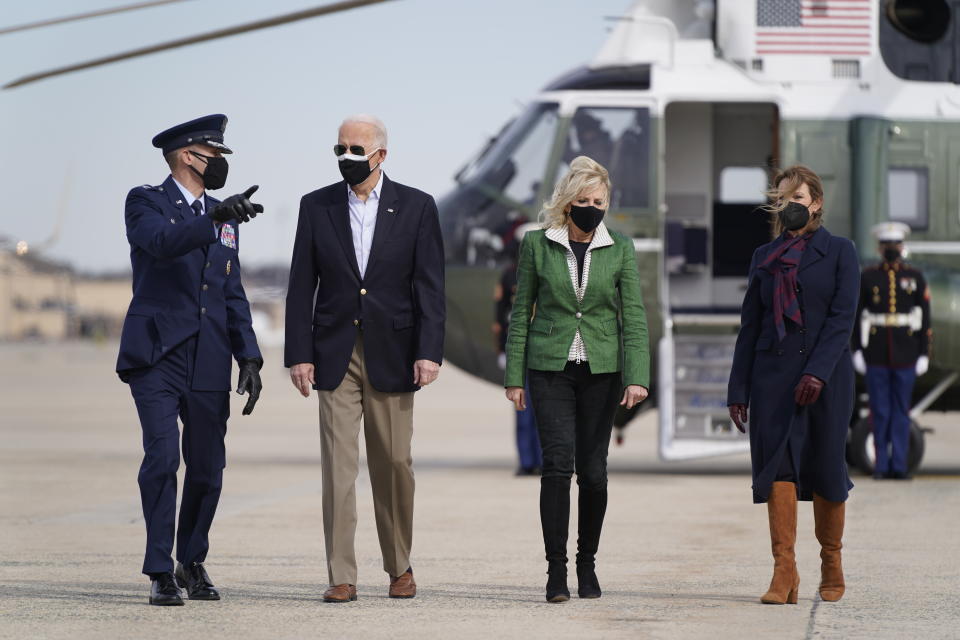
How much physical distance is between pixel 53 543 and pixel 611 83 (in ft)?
21.1

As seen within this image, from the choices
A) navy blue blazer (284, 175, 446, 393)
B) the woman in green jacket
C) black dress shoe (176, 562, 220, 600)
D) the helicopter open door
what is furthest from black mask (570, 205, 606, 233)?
the helicopter open door

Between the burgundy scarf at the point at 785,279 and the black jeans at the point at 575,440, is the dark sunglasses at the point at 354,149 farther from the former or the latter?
the burgundy scarf at the point at 785,279

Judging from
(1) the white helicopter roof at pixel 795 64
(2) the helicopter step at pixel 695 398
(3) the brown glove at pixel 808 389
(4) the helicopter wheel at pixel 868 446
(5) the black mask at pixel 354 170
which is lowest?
(4) the helicopter wheel at pixel 868 446

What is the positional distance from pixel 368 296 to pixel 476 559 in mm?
1863

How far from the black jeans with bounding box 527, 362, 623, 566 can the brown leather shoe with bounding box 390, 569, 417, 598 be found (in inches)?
22.6

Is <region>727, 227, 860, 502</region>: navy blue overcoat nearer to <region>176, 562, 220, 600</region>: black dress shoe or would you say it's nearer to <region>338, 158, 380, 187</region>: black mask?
<region>338, 158, 380, 187</region>: black mask

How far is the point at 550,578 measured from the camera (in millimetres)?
6762

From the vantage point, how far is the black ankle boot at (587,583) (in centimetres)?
691

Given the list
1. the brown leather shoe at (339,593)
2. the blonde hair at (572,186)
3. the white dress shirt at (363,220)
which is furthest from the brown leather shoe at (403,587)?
the blonde hair at (572,186)

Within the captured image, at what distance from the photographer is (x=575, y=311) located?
6863mm

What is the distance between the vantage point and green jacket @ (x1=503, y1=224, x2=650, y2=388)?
6.83 meters

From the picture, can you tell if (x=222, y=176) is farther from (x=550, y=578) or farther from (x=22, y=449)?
(x=22, y=449)

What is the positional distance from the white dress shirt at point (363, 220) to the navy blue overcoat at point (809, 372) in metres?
1.54

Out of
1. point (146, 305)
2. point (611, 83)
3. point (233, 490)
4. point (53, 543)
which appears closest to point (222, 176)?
point (146, 305)
